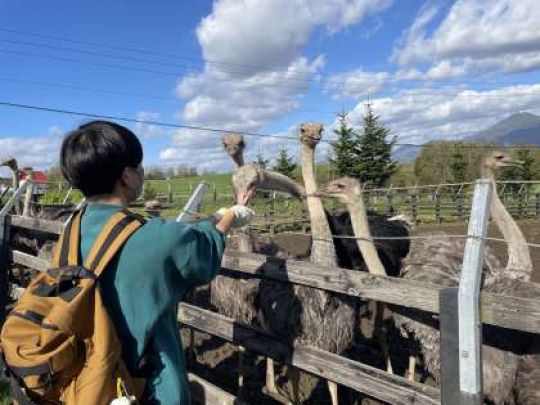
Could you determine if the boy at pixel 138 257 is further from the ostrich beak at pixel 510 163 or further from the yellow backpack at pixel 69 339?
the ostrich beak at pixel 510 163

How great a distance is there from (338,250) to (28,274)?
4.71 metres

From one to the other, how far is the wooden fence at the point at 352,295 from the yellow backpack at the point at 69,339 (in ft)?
4.19

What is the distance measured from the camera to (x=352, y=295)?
2.92 meters

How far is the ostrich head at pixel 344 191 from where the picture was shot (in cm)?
453

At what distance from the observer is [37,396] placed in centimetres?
176

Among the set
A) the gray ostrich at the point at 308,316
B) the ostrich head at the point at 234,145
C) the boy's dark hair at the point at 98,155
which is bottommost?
the gray ostrich at the point at 308,316

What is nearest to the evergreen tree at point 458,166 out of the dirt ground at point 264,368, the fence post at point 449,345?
the dirt ground at point 264,368

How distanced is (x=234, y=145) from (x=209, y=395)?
245 cm

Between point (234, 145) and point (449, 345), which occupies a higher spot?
point (234, 145)

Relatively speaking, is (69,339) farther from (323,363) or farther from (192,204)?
(192,204)

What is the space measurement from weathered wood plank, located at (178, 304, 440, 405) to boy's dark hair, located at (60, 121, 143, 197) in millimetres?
1562

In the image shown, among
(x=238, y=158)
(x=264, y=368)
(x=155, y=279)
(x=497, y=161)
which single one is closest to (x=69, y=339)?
(x=155, y=279)

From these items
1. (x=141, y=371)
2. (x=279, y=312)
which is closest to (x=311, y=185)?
(x=279, y=312)

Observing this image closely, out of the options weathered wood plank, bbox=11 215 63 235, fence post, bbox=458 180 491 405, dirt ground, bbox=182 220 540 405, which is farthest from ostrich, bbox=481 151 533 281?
weathered wood plank, bbox=11 215 63 235
